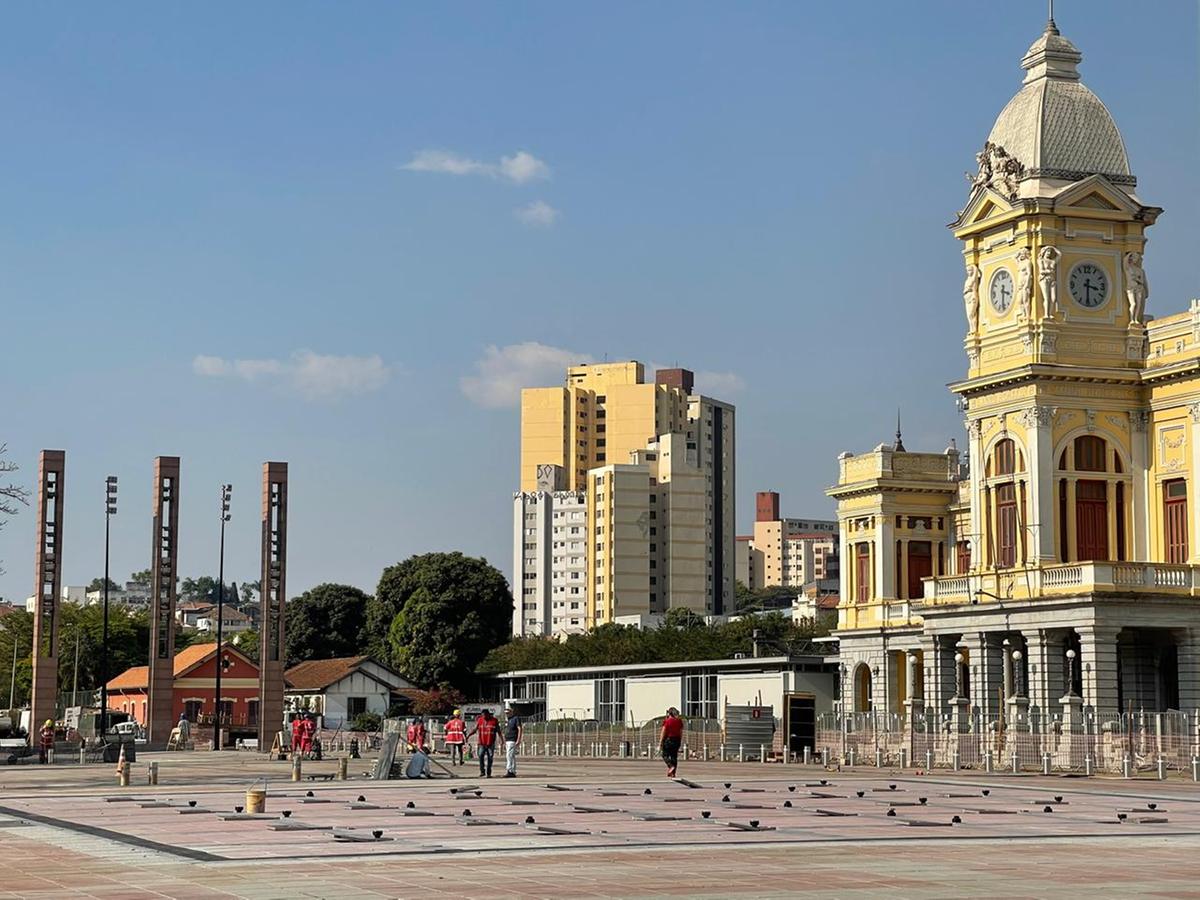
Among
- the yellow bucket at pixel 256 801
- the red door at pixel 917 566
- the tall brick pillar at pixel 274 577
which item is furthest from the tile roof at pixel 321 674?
the yellow bucket at pixel 256 801

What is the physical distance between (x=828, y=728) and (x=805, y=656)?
27.7 meters

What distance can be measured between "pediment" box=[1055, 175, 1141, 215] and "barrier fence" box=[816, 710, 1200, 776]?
19.7 m

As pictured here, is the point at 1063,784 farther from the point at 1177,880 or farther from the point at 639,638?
the point at 639,638

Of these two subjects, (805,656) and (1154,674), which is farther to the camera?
(805,656)

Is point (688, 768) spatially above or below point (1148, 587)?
below

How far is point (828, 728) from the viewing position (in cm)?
6506

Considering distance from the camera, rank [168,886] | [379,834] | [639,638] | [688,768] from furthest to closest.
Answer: [639,638], [688,768], [379,834], [168,886]

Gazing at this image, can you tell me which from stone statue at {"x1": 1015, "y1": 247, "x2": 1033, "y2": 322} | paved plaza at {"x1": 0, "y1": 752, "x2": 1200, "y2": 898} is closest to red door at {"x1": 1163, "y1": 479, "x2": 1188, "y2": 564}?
stone statue at {"x1": 1015, "y1": 247, "x2": 1033, "y2": 322}

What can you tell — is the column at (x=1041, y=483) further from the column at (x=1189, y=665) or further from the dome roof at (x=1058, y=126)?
the dome roof at (x=1058, y=126)

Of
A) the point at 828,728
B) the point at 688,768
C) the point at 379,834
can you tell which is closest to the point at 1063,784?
the point at 688,768

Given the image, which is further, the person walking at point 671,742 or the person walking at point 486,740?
the person walking at point 671,742

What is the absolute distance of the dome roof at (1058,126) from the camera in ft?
236

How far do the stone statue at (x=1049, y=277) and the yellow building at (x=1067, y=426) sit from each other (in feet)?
0.25

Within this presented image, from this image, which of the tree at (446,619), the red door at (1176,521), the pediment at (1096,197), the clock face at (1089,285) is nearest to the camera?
the red door at (1176,521)
